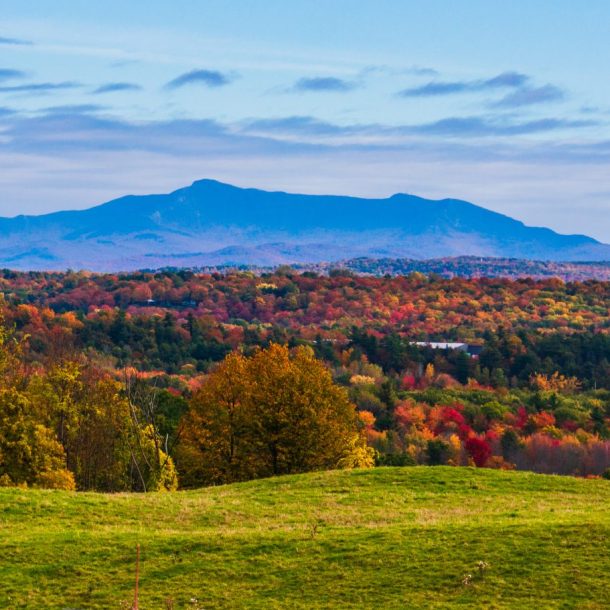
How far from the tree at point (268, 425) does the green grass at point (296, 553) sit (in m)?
18.3

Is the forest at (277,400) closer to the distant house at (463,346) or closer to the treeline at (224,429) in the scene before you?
the treeline at (224,429)

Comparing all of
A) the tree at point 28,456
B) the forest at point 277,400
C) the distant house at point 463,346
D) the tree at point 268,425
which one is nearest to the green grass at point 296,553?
the tree at point 28,456

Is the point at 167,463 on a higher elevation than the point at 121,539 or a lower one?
lower

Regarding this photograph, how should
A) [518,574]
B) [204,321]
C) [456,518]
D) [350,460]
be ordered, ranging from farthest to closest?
[204,321] < [350,460] < [456,518] < [518,574]

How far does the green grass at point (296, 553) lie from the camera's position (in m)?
21.2

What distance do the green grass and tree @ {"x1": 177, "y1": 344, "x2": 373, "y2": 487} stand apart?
18.3 meters

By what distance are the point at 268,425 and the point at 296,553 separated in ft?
89.4

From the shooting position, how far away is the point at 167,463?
5262 centimetres

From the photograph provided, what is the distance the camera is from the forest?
50.8 m

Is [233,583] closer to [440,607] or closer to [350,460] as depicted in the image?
[440,607]

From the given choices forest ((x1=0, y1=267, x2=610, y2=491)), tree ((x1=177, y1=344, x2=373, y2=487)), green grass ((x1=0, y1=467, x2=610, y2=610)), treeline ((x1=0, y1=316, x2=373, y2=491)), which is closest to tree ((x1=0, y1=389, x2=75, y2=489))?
forest ((x1=0, y1=267, x2=610, y2=491))

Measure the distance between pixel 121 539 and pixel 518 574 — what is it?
9.56 metres

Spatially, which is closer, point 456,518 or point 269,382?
point 456,518

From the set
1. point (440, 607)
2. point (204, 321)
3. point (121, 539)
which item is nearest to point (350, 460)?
point (121, 539)
